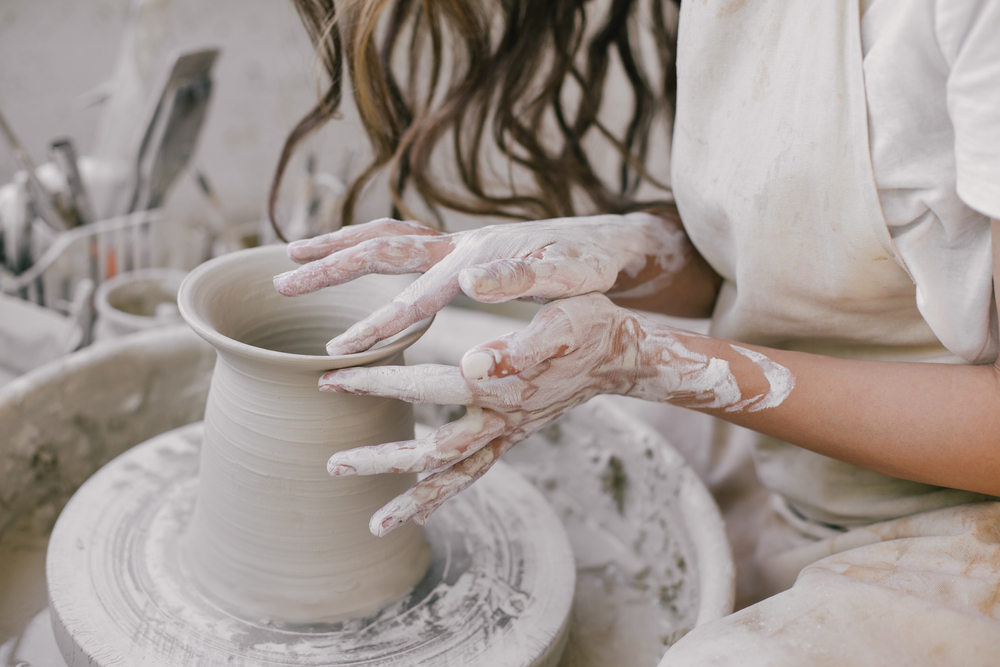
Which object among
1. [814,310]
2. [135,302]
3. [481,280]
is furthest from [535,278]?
[135,302]

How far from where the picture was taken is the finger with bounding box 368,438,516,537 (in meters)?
0.82

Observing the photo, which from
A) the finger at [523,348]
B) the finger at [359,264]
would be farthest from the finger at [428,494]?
the finger at [359,264]

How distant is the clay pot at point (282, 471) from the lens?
0.83m

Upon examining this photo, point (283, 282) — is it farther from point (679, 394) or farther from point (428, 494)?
point (679, 394)

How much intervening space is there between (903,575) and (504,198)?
0.90m

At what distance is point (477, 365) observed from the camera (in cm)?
72

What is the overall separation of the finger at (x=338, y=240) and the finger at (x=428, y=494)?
29 cm

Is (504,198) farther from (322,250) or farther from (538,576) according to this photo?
(538,576)

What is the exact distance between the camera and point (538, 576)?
102cm

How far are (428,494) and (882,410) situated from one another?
1.77 ft

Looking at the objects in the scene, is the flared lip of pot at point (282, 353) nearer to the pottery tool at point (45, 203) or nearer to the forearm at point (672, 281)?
the forearm at point (672, 281)

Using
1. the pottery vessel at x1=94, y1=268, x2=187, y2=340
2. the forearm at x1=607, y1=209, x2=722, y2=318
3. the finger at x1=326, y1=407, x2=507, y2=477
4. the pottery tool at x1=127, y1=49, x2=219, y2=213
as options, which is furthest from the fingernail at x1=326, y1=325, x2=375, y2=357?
the pottery tool at x1=127, y1=49, x2=219, y2=213

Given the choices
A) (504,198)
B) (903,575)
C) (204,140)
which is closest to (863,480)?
(903,575)

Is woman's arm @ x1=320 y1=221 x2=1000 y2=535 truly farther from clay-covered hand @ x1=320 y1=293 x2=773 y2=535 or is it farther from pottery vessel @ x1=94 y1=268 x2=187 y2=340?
pottery vessel @ x1=94 y1=268 x2=187 y2=340
